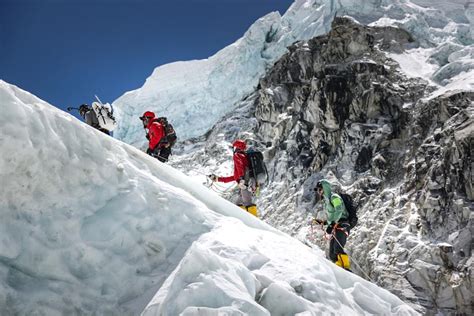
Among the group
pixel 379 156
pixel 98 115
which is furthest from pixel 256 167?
pixel 379 156

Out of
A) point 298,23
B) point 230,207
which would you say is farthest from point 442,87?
point 230,207

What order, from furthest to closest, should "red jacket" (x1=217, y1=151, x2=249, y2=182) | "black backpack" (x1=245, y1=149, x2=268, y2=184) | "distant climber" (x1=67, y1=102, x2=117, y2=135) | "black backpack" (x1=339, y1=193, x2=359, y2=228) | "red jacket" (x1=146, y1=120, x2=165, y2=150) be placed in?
1. "distant climber" (x1=67, y1=102, x2=117, y2=135)
2. "red jacket" (x1=146, y1=120, x2=165, y2=150)
3. "black backpack" (x1=339, y1=193, x2=359, y2=228)
4. "red jacket" (x1=217, y1=151, x2=249, y2=182)
5. "black backpack" (x1=245, y1=149, x2=268, y2=184)

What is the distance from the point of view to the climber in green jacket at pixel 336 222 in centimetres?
824

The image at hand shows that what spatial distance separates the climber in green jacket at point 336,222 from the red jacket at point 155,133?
3659mm

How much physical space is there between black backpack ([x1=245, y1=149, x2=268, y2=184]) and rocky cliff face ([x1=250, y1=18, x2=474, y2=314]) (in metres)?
14.7

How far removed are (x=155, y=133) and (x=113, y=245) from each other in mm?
4964

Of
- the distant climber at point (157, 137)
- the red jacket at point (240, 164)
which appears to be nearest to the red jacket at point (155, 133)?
the distant climber at point (157, 137)

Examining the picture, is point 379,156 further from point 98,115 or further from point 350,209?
point 98,115

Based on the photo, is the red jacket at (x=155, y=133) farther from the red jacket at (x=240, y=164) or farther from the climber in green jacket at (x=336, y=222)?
the climber in green jacket at (x=336, y=222)

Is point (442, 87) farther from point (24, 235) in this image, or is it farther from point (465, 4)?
point (24, 235)

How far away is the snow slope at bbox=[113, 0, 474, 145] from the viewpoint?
1961 inches

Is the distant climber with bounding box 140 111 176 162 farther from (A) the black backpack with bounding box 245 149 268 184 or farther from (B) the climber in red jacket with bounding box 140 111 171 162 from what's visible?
(A) the black backpack with bounding box 245 149 268 184

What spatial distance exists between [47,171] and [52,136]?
0.41 meters

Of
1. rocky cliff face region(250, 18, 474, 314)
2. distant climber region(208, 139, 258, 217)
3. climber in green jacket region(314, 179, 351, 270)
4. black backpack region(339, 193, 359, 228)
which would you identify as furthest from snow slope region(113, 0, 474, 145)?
distant climber region(208, 139, 258, 217)
